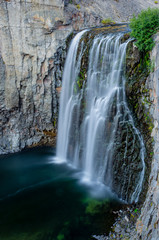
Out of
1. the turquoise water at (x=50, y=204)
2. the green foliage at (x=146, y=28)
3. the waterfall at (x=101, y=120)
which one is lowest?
the turquoise water at (x=50, y=204)

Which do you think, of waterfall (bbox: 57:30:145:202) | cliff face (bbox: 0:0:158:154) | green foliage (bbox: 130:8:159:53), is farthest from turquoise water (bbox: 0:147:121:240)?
green foliage (bbox: 130:8:159:53)

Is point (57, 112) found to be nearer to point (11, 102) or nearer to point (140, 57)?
point (11, 102)

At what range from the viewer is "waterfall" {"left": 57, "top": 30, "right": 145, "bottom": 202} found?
8508 mm

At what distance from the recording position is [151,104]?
7453 mm

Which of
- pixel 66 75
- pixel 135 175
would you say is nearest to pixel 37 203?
pixel 135 175

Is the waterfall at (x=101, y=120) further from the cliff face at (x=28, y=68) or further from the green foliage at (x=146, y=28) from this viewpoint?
the cliff face at (x=28, y=68)

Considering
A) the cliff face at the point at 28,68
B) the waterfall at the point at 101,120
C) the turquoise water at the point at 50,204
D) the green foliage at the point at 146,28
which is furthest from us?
the cliff face at the point at 28,68

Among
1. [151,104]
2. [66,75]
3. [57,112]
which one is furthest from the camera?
[57,112]

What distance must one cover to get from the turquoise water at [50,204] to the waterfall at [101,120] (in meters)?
0.91

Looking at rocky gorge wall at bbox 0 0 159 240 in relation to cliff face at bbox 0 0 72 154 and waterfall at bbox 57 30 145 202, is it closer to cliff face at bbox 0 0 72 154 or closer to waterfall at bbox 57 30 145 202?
cliff face at bbox 0 0 72 154

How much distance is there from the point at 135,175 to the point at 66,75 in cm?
756

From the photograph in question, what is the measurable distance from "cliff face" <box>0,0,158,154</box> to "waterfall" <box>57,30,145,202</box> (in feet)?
3.85

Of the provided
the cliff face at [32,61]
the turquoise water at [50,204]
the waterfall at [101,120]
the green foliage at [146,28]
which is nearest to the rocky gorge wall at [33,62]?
the cliff face at [32,61]

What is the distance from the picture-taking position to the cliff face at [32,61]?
1173cm
